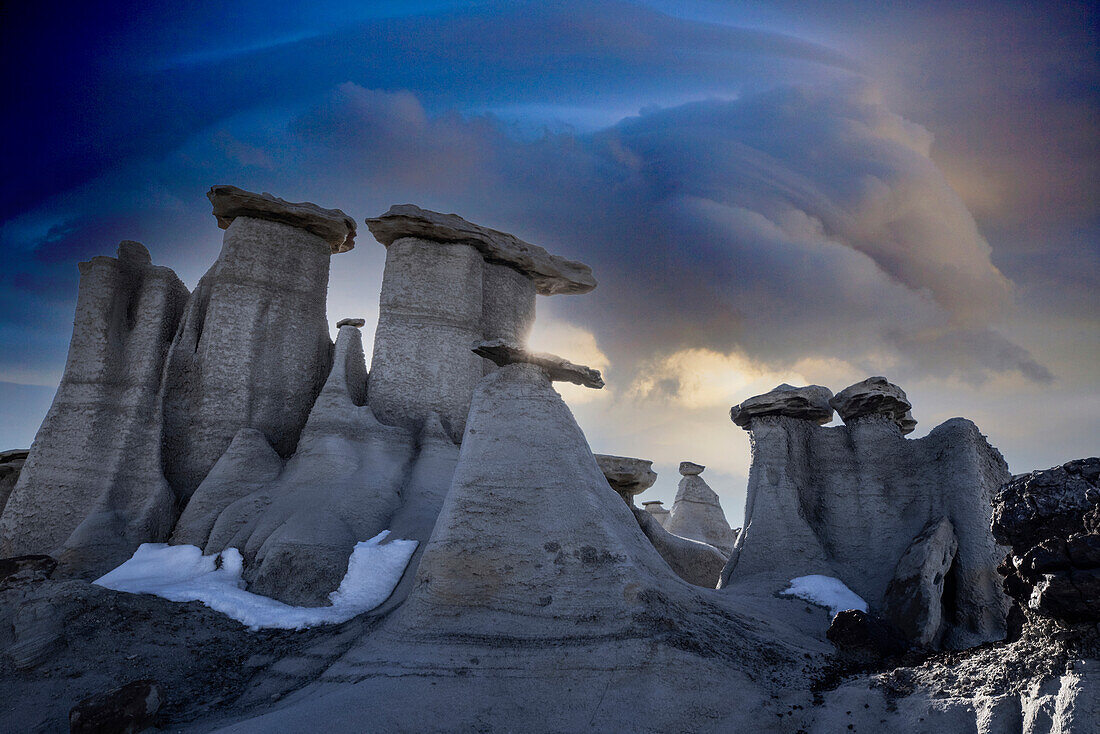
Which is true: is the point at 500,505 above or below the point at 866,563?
above

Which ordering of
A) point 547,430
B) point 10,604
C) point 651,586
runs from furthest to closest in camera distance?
point 547,430 → point 10,604 → point 651,586

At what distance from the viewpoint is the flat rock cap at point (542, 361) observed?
30.1 feet

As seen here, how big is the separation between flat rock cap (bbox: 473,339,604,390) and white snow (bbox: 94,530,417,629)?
3.53 metres

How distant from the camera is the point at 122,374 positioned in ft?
45.3

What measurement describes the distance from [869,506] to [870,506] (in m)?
0.02

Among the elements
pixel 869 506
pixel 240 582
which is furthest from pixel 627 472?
pixel 240 582

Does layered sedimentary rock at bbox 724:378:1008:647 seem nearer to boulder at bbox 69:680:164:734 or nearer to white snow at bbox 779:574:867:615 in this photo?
white snow at bbox 779:574:867:615

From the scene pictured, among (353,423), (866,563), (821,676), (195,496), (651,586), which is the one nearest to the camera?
(821,676)

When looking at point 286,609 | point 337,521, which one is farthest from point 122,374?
point 286,609

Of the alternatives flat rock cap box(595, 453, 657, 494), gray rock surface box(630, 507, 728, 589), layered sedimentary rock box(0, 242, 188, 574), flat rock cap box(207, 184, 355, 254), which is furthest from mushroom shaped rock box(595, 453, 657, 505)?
layered sedimentary rock box(0, 242, 188, 574)

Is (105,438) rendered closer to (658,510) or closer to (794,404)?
(794,404)

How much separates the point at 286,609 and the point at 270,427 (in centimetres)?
560

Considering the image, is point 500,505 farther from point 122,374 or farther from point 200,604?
point 122,374

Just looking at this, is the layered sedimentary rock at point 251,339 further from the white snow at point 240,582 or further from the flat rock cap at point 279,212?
the white snow at point 240,582
